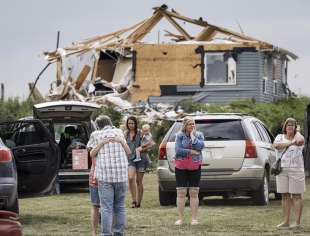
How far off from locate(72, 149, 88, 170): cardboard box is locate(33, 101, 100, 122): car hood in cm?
108

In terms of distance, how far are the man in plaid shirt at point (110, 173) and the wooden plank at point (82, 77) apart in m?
35.2

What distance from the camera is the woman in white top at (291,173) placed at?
1491 cm

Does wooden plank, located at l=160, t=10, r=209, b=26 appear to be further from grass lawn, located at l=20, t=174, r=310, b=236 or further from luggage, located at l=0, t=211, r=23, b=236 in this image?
luggage, located at l=0, t=211, r=23, b=236

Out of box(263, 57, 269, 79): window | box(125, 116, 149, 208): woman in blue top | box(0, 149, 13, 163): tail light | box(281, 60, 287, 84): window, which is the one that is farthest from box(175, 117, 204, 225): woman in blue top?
box(281, 60, 287, 84): window

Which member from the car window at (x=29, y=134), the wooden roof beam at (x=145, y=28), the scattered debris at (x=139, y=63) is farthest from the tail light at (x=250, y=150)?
the wooden roof beam at (x=145, y=28)

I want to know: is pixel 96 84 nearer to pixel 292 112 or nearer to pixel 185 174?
pixel 292 112

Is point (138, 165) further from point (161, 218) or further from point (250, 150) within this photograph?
point (161, 218)

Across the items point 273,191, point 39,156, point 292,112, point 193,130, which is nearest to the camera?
point 39,156

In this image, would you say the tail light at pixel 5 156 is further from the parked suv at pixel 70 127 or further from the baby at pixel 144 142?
the parked suv at pixel 70 127

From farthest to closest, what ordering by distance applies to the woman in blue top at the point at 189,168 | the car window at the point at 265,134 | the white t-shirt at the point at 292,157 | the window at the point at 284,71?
the window at the point at 284,71, the car window at the point at 265,134, the woman in blue top at the point at 189,168, the white t-shirt at the point at 292,157

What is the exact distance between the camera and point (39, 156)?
15.3 m

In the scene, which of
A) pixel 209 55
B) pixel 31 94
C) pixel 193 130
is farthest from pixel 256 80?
pixel 193 130

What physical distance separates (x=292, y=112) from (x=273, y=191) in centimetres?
2525

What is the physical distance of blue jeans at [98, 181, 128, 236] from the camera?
495 inches
